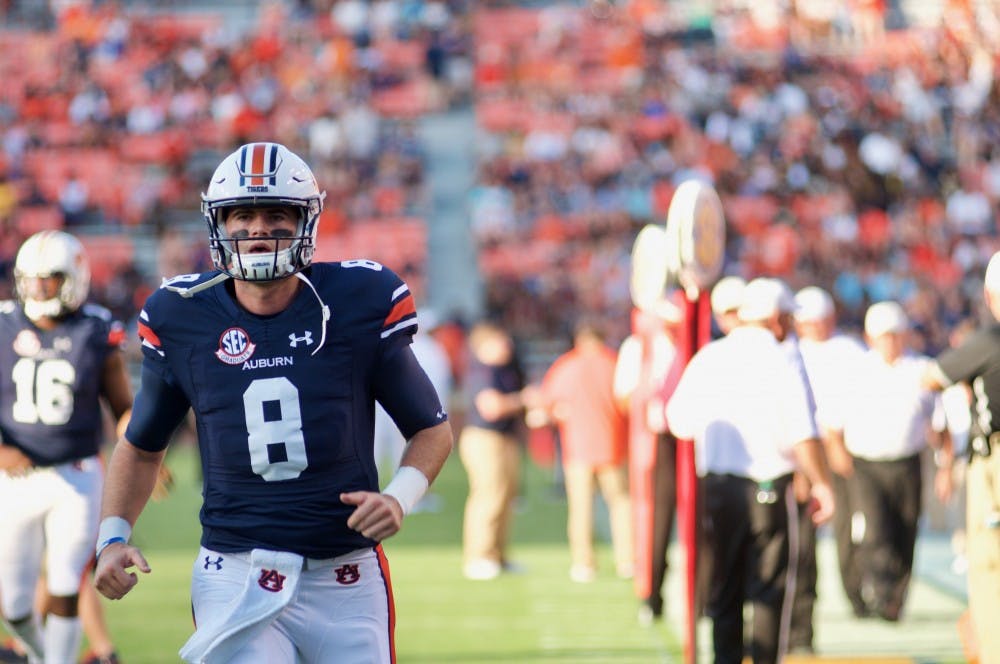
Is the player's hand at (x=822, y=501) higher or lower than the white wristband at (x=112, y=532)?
lower

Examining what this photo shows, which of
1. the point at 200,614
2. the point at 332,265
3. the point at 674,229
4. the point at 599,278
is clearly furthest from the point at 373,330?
the point at 599,278

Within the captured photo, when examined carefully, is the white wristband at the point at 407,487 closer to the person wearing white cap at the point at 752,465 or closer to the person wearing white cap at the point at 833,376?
the person wearing white cap at the point at 752,465

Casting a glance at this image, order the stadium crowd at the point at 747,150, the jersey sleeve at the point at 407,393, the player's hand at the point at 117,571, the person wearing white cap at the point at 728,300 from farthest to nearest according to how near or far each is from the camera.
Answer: the stadium crowd at the point at 747,150 → the person wearing white cap at the point at 728,300 → the jersey sleeve at the point at 407,393 → the player's hand at the point at 117,571

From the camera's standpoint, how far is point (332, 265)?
13.6ft

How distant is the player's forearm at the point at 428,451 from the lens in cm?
409

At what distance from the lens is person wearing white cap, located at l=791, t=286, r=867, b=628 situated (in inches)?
389

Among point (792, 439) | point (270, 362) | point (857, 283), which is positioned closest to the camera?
point (270, 362)

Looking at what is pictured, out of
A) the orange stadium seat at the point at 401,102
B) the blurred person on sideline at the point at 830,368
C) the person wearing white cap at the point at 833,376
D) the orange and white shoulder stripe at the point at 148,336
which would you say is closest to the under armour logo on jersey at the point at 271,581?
the orange and white shoulder stripe at the point at 148,336

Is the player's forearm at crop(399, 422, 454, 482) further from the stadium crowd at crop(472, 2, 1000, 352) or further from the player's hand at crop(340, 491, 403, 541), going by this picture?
the stadium crowd at crop(472, 2, 1000, 352)

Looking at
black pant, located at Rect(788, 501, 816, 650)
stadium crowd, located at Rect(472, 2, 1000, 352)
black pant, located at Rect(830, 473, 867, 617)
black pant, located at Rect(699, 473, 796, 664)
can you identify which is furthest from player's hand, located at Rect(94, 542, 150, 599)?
stadium crowd, located at Rect(472, 2, 1000, 352)

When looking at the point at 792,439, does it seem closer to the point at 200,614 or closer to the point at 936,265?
the point at 200,614

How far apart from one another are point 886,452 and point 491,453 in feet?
10.3

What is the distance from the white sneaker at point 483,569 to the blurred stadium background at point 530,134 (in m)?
9.98

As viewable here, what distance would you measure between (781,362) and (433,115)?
74.4 ft
